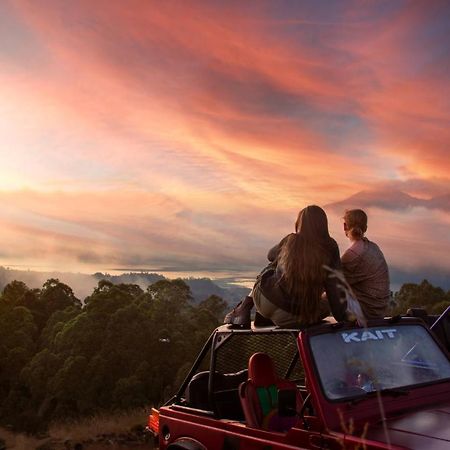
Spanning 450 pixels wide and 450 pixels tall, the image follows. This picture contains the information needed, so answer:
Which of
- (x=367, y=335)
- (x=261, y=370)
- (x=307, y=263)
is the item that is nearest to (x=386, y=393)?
(x=367, y=335)

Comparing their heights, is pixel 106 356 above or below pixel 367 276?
below

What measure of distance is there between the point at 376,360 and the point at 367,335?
0.74 feet

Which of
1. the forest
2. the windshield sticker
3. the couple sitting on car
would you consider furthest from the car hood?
the forest

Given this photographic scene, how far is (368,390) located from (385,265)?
1.61 meters

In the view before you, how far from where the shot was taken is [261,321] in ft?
20.4

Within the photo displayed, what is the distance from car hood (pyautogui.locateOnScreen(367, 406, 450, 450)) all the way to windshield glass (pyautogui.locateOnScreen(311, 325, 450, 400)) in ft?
0.94

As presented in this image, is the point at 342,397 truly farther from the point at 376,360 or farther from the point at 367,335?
the point at 367,335

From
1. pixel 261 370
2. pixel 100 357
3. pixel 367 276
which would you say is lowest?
pixel 100 357

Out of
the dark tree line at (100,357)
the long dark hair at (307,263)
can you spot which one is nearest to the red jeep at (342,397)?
the long dark hair at (307,263)

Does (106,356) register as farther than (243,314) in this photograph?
Yes

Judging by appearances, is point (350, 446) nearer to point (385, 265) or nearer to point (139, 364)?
point (385, 265)

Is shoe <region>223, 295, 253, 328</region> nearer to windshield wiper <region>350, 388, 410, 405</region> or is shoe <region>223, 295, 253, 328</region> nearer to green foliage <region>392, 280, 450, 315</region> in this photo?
windshield wiper <region>350, 388, 410, 405</region>

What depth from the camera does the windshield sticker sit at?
534 cm

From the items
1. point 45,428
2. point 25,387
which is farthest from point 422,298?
point 25,387
